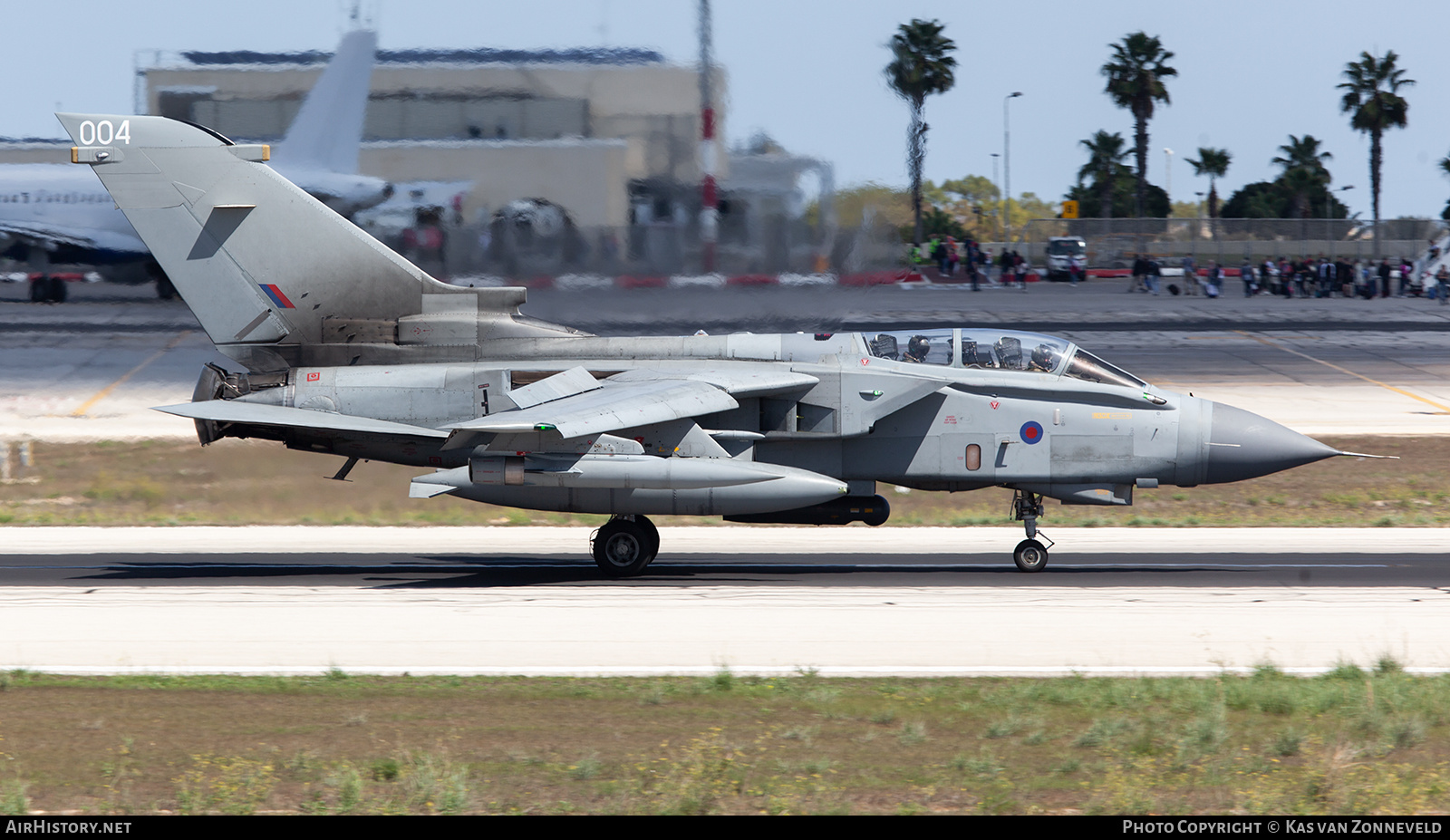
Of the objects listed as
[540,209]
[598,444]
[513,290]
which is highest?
[540,209]

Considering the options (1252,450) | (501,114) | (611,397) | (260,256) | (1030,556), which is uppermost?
(501,114)

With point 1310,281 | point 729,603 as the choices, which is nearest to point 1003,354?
point 729,603

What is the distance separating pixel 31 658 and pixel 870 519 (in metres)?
9.19

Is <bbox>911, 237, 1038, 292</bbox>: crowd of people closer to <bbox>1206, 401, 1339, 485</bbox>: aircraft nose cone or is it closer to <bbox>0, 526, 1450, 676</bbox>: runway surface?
<bbox>0, 526, 1450, 676</bbox>: runway surface

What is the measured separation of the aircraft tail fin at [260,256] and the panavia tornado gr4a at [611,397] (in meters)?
0.03

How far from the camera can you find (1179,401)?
643 inches

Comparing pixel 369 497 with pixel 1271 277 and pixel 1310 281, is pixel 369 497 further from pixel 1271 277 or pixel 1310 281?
pixel 1271 277

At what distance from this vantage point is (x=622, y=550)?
16438 mm

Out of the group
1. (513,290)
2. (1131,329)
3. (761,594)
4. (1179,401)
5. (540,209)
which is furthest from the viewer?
(1131,329)

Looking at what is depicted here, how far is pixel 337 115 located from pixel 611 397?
35.6ft

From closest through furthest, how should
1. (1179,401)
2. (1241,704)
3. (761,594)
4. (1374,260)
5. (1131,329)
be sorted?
(1241,704) < (761,594) < (1179,401) < (1131,329) < (1374,260)

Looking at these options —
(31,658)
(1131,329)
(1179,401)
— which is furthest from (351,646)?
(1131,329)
